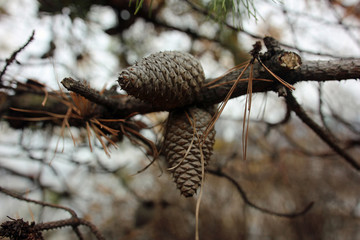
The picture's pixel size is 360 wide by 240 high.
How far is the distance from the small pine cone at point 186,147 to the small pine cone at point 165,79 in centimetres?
4

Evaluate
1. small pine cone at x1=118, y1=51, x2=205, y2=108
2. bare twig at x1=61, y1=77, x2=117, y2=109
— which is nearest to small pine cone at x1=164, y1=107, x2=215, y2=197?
small pine cone at x1=118, y1=51, x2=205, y2=108

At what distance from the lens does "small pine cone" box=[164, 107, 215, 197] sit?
52 cm

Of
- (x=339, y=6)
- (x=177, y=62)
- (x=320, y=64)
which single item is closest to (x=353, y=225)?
(x=339, y=6)

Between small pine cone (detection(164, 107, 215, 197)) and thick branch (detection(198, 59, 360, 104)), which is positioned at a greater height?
thick branch (detection(198, 59, 360, 104))

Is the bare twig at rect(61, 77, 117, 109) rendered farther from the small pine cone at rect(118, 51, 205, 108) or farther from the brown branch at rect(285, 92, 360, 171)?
the brown branch at rect(285, 92, 360, 171)

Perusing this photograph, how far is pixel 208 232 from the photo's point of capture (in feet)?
6.16

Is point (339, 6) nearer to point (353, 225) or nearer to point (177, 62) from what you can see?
point (177, 62)

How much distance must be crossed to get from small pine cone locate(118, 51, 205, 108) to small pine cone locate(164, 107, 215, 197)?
0.04 m

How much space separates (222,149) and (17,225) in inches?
60.1

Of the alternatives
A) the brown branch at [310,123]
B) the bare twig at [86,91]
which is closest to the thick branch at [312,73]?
the brown branch at [310,123]

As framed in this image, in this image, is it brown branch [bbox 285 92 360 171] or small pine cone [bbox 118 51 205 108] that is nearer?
small pine cone [bbox 118 51 205 108]

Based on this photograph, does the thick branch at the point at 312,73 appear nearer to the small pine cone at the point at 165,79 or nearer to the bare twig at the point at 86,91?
the small pine cone at the point at 165,79

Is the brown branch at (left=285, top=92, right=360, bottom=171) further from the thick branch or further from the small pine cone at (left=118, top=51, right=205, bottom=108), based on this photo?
the small pine cone at (left=118, top=51, right=205, bottom=108)

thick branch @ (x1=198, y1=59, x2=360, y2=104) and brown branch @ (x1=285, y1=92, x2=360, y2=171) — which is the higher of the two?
thick branch @ (x1=198, y1=59, x2=360, y2=104)
